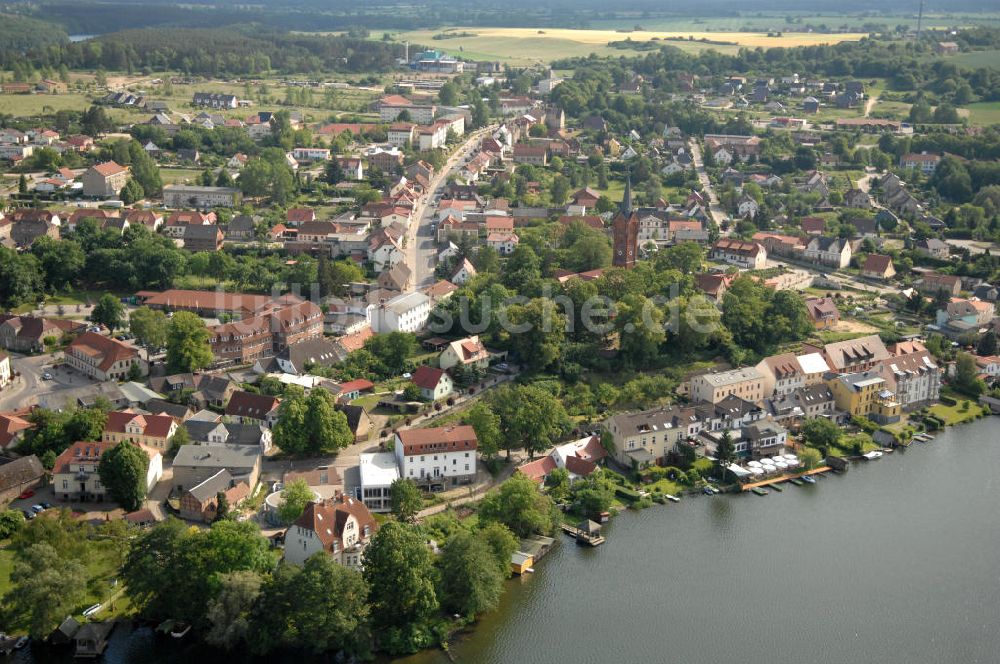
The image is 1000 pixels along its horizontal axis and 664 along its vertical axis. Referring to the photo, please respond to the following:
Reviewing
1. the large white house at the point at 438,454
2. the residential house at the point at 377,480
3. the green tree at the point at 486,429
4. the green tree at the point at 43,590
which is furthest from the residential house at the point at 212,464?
the green tree at the point at 486,429

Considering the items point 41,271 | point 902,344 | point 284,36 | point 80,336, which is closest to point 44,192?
point 41,271

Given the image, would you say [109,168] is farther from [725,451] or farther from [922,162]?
[922,162]

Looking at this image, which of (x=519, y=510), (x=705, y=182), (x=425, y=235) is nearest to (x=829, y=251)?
(x=705, y=182)

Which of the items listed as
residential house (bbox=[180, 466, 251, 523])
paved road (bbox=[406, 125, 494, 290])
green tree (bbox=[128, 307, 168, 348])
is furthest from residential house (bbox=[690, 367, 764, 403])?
green tree (bbox=[128, 307, 168, 348])

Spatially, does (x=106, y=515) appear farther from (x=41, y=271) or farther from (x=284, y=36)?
(x=284, y=36)

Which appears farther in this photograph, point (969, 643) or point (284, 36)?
point (284, 36)

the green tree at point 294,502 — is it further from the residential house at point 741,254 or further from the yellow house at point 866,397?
the residential house at point 741,254
